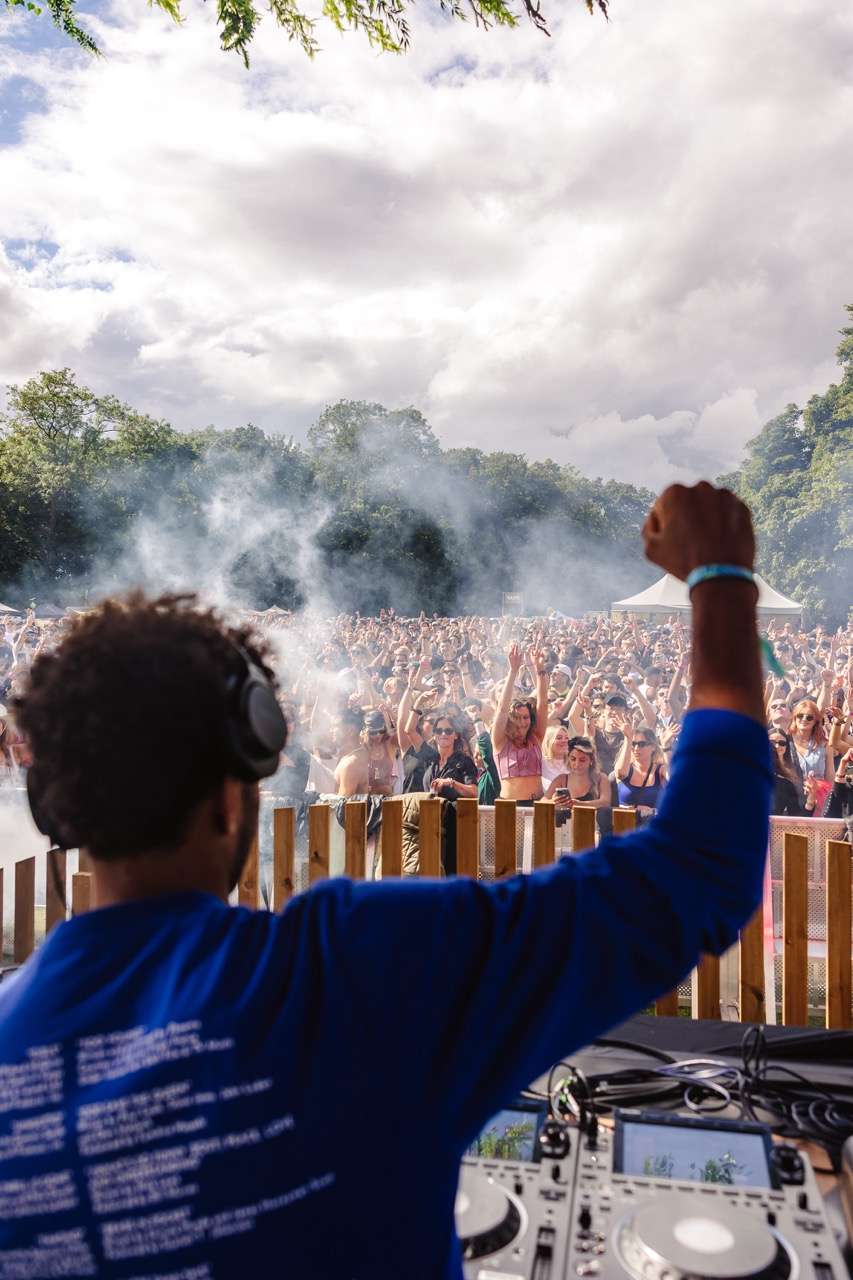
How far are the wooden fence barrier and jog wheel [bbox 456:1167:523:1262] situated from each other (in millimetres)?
1507

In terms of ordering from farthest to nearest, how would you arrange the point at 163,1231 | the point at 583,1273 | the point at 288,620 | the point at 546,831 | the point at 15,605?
the point at 15,605 < the point at 288,620 < the point at 546,831 < the point at 583,1273 < the point at 163,1231

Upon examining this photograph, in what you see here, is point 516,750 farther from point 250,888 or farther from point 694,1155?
point 694,1155

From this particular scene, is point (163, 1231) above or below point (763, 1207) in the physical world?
above

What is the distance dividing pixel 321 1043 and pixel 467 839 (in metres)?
2.80

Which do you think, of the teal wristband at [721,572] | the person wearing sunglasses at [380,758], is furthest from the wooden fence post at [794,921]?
the person wearing sunglasses at [380,758]

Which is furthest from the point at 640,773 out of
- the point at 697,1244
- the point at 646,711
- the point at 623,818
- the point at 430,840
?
the point at 697,1244

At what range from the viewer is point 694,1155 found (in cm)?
137

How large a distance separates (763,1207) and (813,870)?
12.4 feet

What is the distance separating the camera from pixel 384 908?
0.68 m

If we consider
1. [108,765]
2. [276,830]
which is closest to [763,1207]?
[108,765]

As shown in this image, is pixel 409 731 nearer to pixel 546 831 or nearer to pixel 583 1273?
pixel 546 831

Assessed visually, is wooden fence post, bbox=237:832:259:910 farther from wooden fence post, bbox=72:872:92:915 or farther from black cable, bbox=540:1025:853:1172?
black cable, bbox=540:1025:853:1172

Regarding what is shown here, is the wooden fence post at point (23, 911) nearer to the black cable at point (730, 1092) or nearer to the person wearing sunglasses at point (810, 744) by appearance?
the black cable at point (730, 1092)

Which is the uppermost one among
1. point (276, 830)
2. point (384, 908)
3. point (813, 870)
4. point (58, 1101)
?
point (384, 908)
